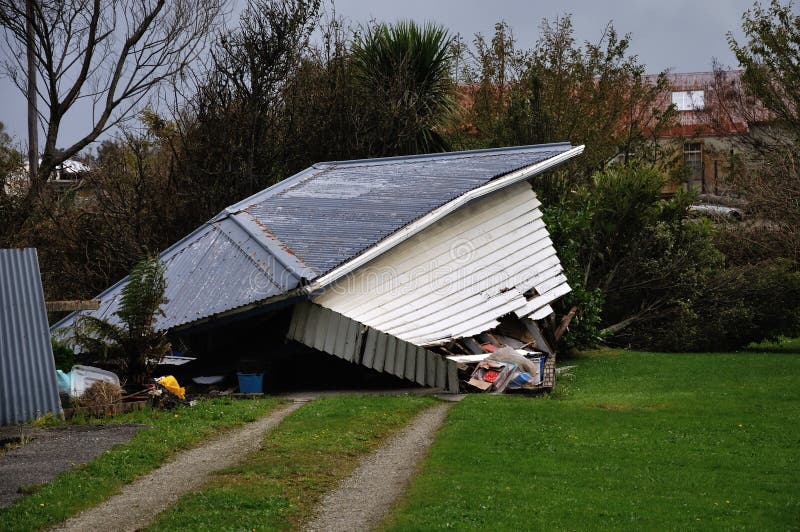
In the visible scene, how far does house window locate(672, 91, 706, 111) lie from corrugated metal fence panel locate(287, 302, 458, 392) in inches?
1596

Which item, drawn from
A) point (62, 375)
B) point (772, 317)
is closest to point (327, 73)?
point (772, 317)

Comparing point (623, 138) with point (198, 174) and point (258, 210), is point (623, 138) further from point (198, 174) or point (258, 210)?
point (258, 210)

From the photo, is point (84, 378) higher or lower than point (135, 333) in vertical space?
lower

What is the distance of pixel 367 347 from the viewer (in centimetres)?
1570

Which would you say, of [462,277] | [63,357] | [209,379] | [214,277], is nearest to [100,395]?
[63,357]

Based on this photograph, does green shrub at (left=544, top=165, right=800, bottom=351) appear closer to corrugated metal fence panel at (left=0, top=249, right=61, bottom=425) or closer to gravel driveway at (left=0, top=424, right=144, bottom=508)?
corrugated metal fence panel at (left=0, top=249, right=61, bottom=425)

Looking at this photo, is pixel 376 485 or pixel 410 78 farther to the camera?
pixel 410 78

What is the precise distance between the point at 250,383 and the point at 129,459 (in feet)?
17.5

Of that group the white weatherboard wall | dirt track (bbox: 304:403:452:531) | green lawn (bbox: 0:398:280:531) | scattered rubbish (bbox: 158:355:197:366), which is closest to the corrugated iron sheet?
the white weatherboard wall

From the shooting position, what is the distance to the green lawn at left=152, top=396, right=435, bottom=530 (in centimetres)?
839

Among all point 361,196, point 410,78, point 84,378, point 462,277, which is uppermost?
point 410,78

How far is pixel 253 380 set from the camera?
15750 millimetres

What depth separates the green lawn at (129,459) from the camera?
334 inches

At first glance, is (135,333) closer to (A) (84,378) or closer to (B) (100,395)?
(A) (84,378)
